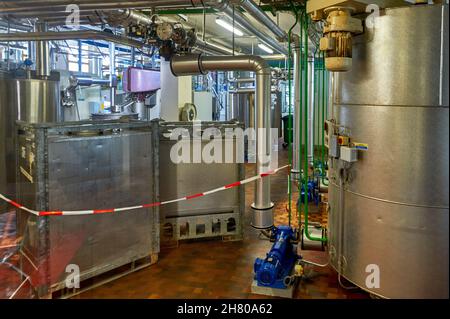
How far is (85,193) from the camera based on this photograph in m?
3.14

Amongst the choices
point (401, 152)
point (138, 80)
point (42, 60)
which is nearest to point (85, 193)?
point (401, 152)

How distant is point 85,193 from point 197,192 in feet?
4.34

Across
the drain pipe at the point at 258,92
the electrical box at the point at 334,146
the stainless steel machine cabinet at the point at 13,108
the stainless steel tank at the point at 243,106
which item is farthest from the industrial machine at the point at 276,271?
the stainless steel tank at the point at 243,106

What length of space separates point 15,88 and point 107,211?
2647mm

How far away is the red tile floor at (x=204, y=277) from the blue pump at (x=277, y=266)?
0.48 feet

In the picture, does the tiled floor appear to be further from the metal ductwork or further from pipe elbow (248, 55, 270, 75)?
the metal ductwork

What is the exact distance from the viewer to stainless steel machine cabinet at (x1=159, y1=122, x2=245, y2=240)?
4.12 metres

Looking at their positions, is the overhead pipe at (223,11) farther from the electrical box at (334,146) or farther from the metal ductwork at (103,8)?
the electrical box at (334,146)

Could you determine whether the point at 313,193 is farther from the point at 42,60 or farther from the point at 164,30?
the point at 42,60

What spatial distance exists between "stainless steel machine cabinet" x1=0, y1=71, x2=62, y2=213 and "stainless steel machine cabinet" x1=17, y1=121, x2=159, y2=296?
1954mm

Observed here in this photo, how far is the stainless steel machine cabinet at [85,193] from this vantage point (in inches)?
115

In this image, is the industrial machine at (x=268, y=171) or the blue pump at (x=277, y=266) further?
the blue pump at (x=277, y=266)
